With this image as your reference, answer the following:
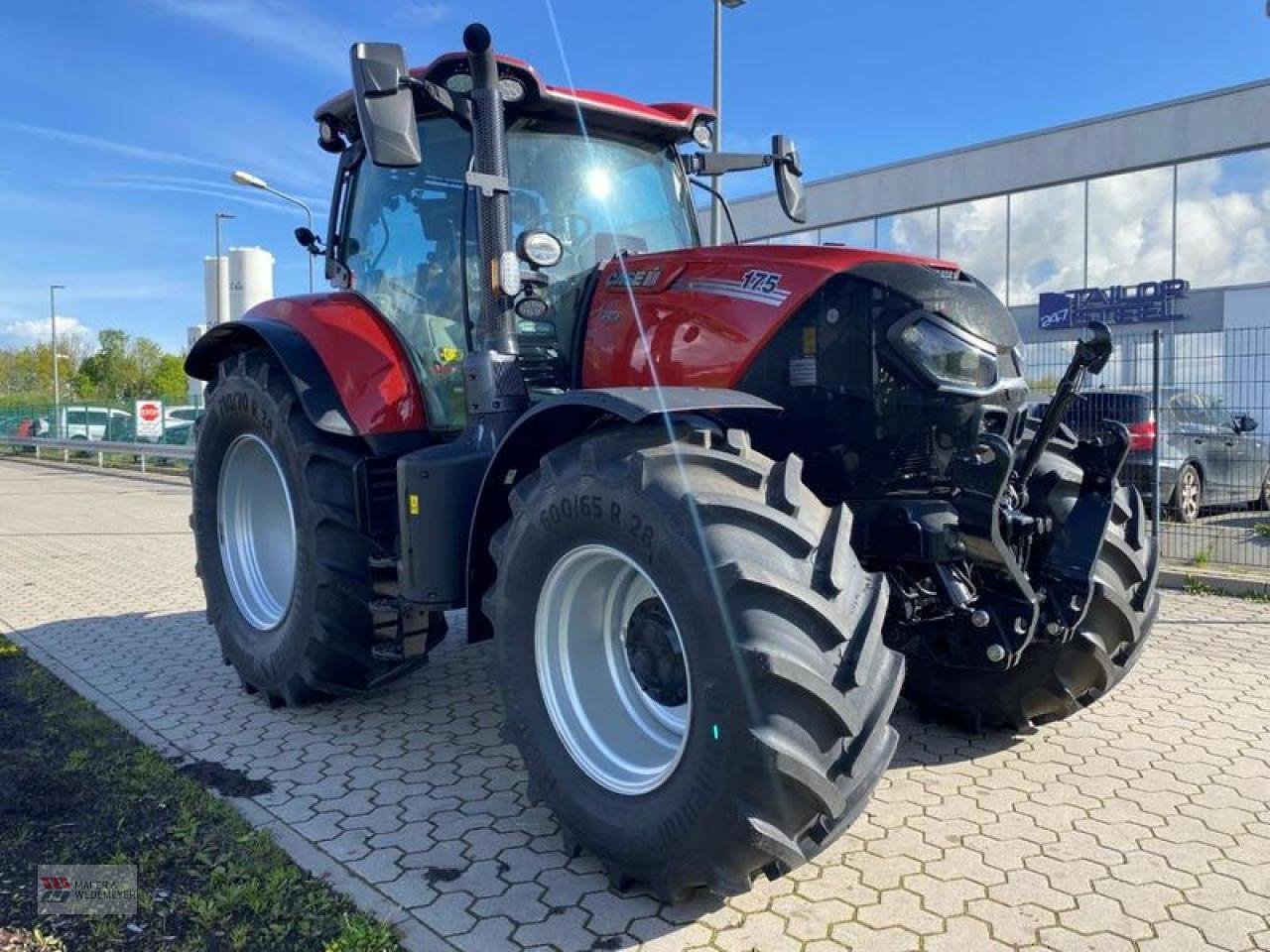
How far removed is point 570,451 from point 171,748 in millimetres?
2575

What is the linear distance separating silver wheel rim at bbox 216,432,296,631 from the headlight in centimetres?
338

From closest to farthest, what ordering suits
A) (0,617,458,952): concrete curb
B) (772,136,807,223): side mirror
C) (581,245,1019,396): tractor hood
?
(0,617,458,952): concrete curb
(581,245,1019,396): tractor hood
(772,136,807,223): side mirror

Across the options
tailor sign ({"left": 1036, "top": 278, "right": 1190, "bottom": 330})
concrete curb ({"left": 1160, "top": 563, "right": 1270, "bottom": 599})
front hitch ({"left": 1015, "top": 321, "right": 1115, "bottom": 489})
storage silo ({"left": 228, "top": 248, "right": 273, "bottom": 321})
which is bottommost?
concrete curb ({"left": 1160, "top": 563, "right": 1270, "bottom": 599})

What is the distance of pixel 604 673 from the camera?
3.35 m

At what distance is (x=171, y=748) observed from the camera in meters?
4.43

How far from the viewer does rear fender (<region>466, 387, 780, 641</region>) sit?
9.84 feet

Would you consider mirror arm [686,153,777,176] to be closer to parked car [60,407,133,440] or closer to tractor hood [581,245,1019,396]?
tractor hood [581,245,1019,396]

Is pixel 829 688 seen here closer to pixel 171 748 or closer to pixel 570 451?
pixel 570 451

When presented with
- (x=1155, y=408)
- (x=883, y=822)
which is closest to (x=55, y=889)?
(x=883, y=822)

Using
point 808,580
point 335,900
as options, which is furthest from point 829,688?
point 335,900

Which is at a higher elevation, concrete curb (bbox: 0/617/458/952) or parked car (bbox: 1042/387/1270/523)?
parked car (bbox: 1042/387/1270/523)

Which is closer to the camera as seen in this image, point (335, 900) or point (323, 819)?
point (335, 900)

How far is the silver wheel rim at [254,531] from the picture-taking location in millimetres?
5238

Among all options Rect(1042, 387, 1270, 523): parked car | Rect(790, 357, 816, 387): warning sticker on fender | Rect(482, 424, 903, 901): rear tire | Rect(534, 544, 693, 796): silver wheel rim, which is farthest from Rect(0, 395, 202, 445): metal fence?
Rect(482, 424, 903, 901): rear tire
